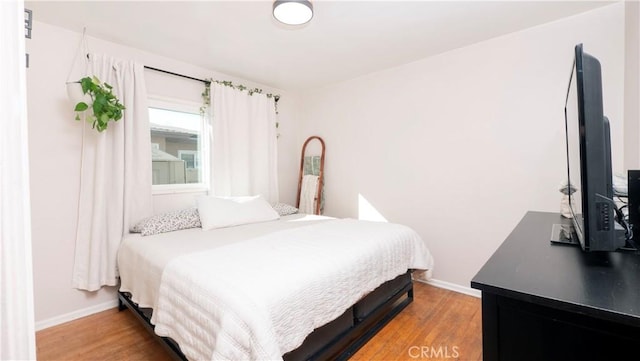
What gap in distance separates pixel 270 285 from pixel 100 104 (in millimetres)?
1988

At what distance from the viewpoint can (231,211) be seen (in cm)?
271

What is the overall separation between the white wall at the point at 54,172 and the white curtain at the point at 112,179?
8 cm

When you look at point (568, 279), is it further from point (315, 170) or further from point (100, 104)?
point (315, 170)

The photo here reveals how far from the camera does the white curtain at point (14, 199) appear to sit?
0.46 meters

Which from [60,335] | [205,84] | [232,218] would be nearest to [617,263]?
[232,218]

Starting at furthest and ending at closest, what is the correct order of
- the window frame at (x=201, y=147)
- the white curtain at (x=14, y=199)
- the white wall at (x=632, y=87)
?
the window frame at (x=201, y=147), the white wall at (x=632, y=87), the white curtain at (x=14, y=199)

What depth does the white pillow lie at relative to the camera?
2.58 m

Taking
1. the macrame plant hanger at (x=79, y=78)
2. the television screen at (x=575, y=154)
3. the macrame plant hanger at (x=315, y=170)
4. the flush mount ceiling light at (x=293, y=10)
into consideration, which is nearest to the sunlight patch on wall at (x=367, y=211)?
the macrame plant hanger at (x=315, y=170)

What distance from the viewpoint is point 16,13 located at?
1.56 ft

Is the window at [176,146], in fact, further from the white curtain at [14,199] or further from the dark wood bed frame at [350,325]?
the white curtain at [14,199]

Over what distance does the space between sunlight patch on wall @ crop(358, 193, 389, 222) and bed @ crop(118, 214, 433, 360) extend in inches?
34.4

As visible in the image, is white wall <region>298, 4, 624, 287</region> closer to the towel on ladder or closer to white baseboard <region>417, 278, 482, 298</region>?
white baseboard <region>417, 278, 482, 298</region>

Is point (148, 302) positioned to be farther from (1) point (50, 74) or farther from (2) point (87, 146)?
(1) point (50, 74)

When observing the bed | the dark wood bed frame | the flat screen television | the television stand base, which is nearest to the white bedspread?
the bed
